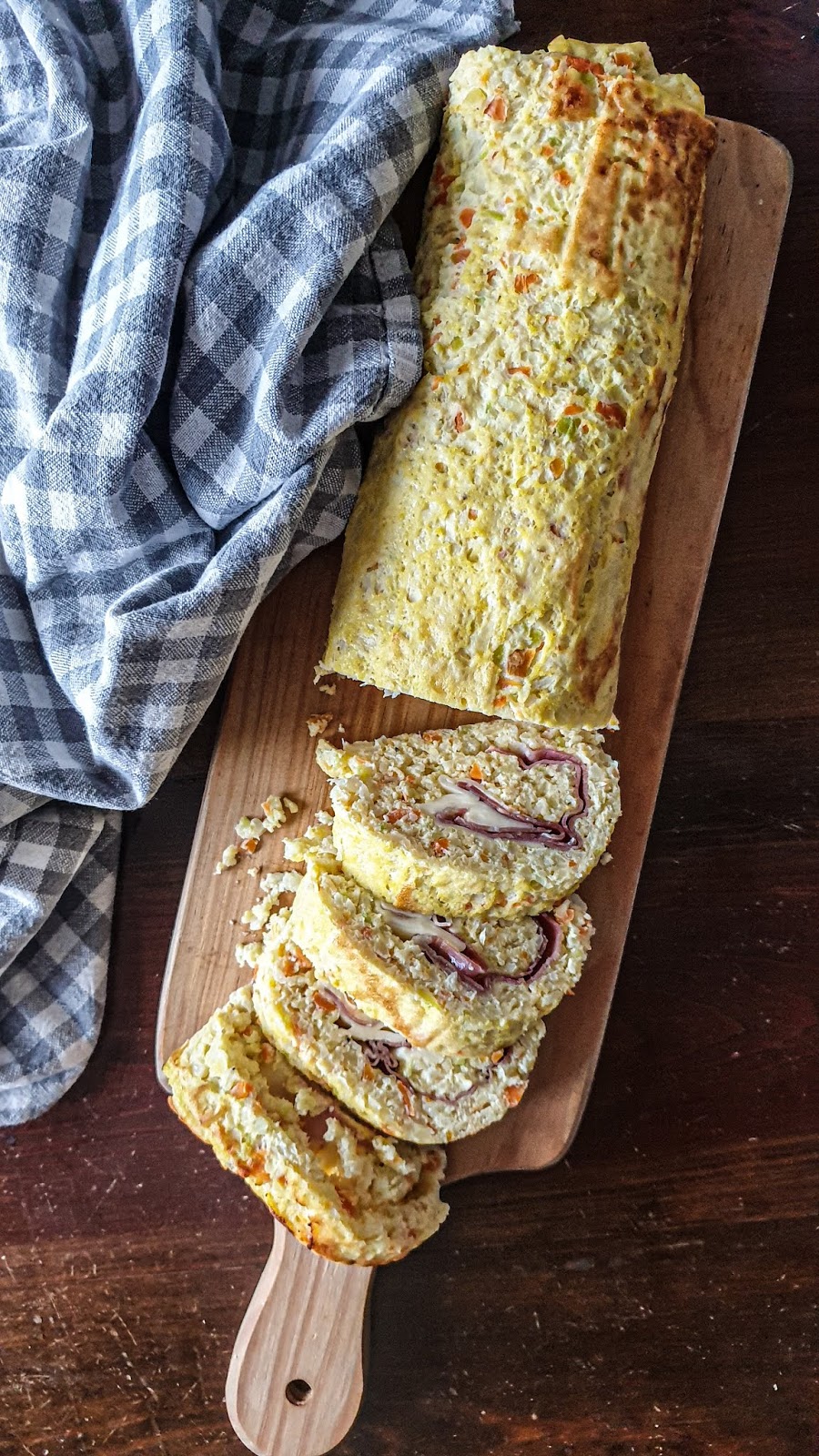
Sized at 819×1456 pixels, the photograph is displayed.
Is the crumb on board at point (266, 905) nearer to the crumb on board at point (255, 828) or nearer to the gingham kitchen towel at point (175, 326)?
the crumb on board at point (255, 828)

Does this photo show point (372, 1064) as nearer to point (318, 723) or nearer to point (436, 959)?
point (436, 959)

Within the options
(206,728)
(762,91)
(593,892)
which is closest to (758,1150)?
(593,892)

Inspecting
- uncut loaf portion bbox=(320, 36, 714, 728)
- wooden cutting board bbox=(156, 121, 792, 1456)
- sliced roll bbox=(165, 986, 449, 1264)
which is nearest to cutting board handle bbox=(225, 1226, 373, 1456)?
wooden cutting board bbox=(156, 121, 792, 1456)

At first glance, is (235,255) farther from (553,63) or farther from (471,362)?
(553,63)

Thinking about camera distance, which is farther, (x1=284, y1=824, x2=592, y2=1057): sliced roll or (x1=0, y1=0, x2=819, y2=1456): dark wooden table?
(x1=0, y1=0, x2=819, y2=1456): dark wooden table

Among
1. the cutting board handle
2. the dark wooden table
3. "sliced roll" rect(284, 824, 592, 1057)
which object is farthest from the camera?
the dark wooden table

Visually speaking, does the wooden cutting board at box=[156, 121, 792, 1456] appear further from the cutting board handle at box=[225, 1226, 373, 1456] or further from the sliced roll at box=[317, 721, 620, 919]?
the sliced roll at box=[317, 721, 620, 919]
